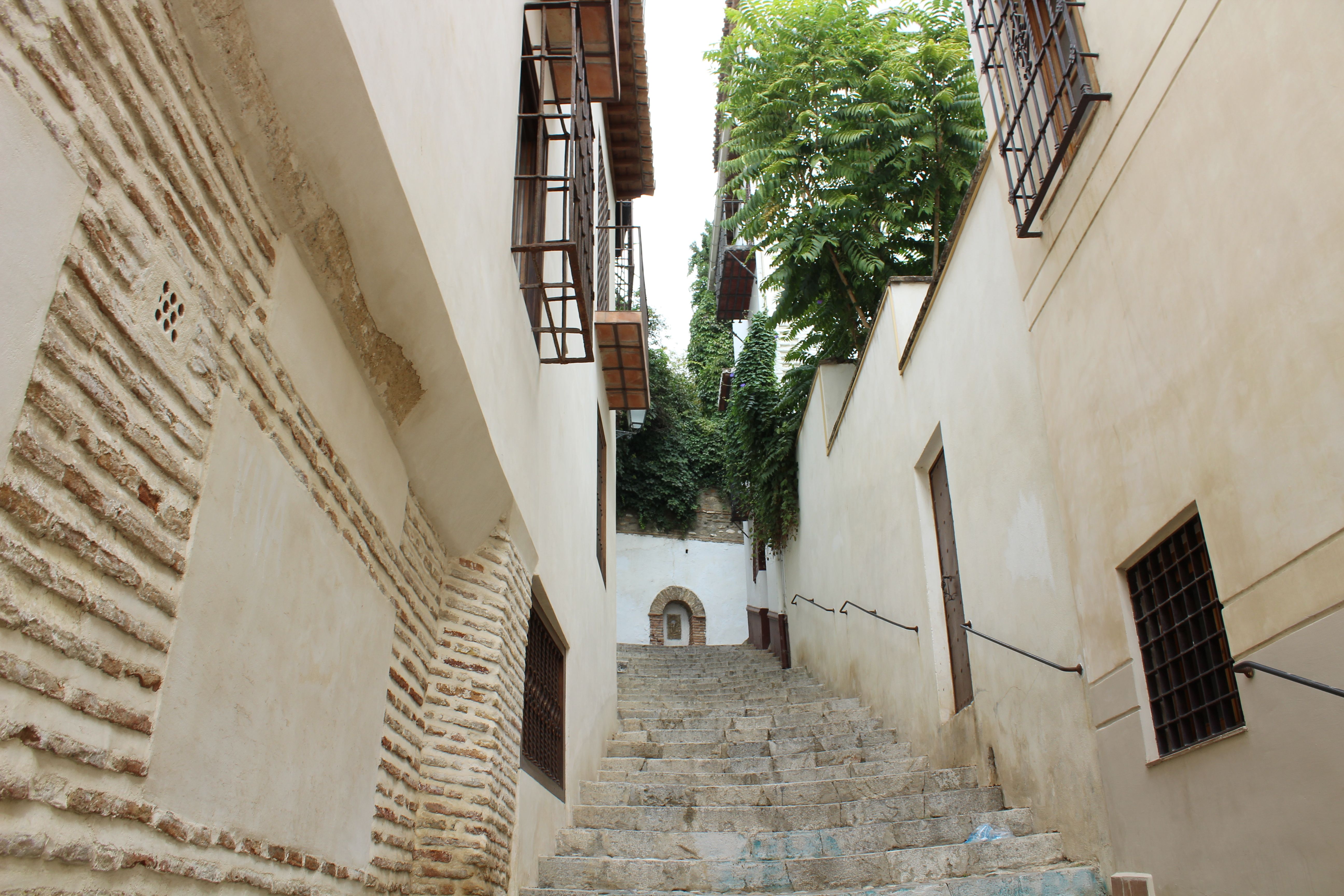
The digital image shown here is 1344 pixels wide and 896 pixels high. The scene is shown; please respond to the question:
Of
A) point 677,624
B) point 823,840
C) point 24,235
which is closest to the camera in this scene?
point 24,235

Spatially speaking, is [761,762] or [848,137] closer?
[761,762]

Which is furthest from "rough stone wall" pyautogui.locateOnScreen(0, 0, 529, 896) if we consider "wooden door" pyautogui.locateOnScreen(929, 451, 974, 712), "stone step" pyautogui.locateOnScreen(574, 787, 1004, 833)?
"wooden door" pyautogui.locateOnScreen(929, 451, 974, 712)

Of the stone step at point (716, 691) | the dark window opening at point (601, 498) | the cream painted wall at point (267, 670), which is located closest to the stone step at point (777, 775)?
the dark window opening at point (601, 498)

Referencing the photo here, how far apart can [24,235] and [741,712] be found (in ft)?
25.8

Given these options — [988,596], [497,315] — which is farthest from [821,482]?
[497,315]

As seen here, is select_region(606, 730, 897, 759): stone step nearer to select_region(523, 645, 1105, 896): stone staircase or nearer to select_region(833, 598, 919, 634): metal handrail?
select_region(523, 645, 1105, 896): stone staircase

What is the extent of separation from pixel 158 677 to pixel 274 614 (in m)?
0.62

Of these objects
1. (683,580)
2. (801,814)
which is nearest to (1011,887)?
(801,814)

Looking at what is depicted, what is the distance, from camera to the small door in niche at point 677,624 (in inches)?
822

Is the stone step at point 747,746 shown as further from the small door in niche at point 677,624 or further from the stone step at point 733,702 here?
the small door in niche at point 677,624

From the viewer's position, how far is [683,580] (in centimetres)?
2114

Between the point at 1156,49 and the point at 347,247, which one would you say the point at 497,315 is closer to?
the point at 347,247

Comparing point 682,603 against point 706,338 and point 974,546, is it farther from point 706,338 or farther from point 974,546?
point 974,546

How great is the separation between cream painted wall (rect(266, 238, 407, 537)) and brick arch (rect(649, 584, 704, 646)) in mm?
17205
